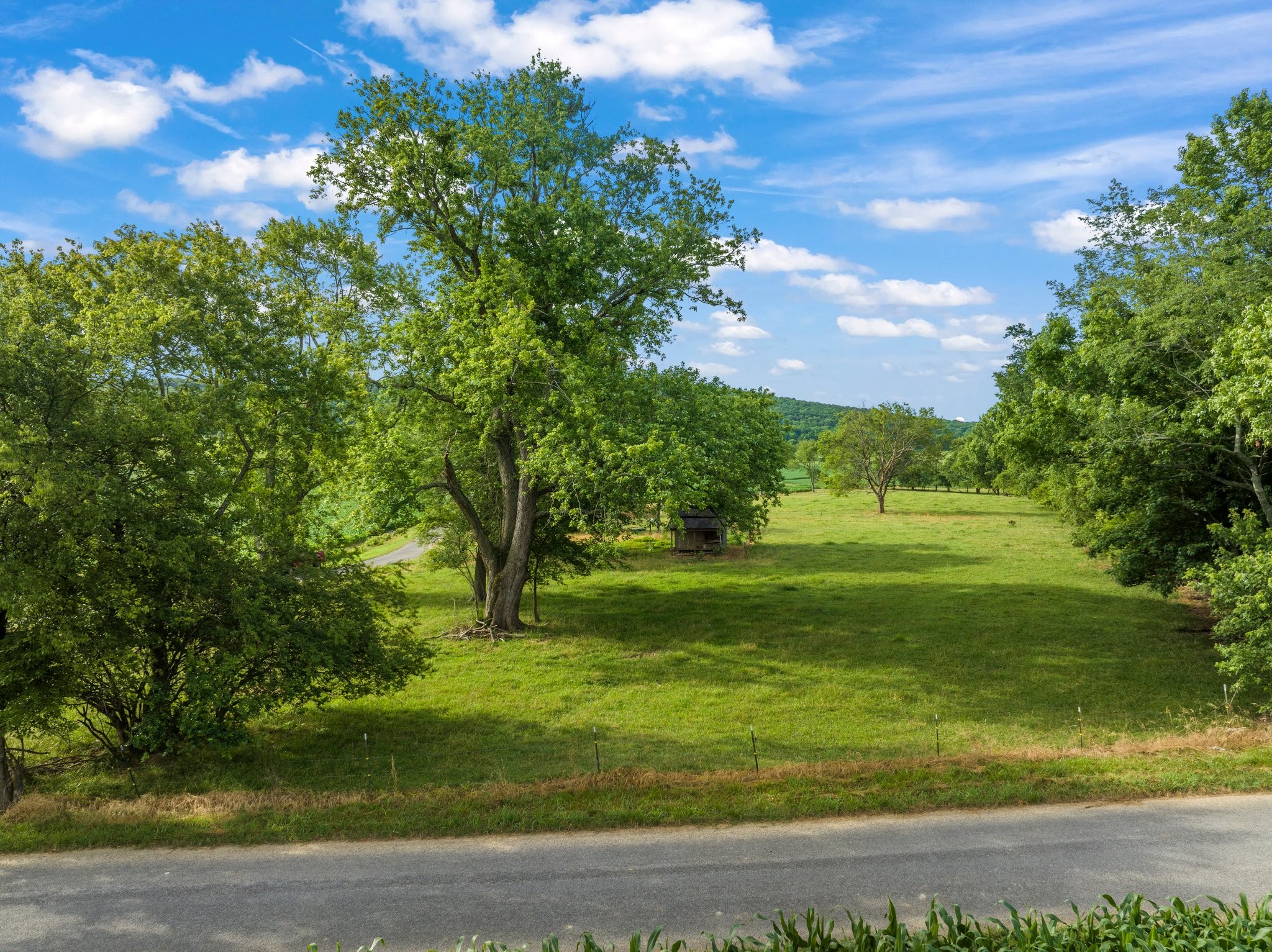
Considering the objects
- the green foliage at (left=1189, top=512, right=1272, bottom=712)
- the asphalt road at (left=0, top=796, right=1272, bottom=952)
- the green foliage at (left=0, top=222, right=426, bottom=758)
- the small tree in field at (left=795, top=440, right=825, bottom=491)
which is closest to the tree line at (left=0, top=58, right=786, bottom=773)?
the green foliage at (left=0, top=222, right=426, bottom=758)

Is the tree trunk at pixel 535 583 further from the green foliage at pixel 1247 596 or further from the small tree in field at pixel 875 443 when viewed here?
the small tree in field at pixel 875 443

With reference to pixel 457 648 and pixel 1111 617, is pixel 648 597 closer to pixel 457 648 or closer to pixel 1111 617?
pixel 457 648

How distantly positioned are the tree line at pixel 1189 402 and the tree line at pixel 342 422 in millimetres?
10123

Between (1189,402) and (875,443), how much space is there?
6082cm

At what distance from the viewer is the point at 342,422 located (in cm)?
2764

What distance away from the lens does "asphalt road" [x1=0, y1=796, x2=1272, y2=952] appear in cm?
1044

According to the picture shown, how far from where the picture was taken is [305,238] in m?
36.4

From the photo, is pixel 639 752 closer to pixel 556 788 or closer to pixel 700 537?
pixel 556 788

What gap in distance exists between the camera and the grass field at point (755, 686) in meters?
18.2

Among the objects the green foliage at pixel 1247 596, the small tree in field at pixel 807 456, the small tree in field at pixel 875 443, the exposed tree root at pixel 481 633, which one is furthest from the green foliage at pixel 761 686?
the small tree in field at pixel 807 456

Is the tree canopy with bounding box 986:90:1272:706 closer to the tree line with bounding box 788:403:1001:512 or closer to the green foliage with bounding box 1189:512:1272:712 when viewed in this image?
the green foliage with bounding box 1189:512:1272:712

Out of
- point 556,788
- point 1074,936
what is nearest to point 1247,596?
point 1074,936

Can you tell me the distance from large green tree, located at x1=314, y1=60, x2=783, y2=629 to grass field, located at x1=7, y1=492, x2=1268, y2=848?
5.83 meters

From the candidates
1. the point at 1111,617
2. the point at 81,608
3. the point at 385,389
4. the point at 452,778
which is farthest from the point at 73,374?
the point at 1111,617
